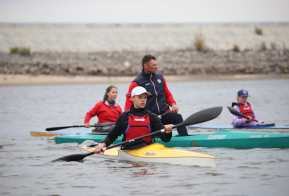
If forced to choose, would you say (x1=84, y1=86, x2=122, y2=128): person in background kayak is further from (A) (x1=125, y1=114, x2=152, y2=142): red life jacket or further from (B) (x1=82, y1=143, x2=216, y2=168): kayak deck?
(A) (x1=125, y1=114, x2=152, y2=142): red life jacket

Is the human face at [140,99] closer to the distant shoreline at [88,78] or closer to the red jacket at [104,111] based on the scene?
the red jacket at [104,111]

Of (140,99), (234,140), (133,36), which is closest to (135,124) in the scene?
(140,99)

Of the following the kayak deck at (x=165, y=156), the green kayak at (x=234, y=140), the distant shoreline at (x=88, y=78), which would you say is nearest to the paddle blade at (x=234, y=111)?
the green kayak at (x=234, y=140)

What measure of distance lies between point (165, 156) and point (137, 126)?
2.02 feet

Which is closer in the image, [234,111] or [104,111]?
[104,111]

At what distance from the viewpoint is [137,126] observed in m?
6.40

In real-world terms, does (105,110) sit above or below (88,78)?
below

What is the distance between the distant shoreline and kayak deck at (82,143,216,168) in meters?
26.9

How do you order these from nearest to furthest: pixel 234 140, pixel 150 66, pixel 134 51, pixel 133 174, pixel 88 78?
pixel 133 174 < pixel 150 66 < pixel 234 140 < pixel 88 78 < pixel 134 51

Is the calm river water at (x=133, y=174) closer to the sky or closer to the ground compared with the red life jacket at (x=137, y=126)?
closer to the ground

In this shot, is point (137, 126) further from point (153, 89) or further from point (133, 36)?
point (133, 36)

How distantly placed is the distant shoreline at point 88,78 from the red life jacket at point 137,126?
88.6 ft

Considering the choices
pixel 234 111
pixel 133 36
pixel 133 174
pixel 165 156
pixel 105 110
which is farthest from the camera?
pixel 133 36

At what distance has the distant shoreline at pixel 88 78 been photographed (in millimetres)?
32062
